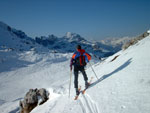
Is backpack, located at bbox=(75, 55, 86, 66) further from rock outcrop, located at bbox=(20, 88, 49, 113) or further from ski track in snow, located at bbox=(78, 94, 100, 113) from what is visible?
rock outcrop, located at bbox=(20, 88, 49, 113)

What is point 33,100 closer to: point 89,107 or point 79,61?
point 79,61

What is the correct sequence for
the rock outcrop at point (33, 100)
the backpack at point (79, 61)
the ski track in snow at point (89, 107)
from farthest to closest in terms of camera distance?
the rock outcrop at point (33, 100) → the backpack at point (79, 61) → the ski track in snow at point (89, 107)

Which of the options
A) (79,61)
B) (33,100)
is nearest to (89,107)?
(79,61)

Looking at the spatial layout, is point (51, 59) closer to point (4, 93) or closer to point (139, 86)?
point (4, 93)

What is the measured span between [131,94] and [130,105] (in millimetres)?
655

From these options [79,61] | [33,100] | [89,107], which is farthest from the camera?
[33,100]

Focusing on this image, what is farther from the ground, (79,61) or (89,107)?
(79,61)

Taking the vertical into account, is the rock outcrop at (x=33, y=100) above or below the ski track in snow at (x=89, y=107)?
above

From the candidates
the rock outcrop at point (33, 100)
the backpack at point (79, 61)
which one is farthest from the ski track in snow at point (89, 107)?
the rock outcrop at point (33, 100)

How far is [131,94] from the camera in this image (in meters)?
3.88

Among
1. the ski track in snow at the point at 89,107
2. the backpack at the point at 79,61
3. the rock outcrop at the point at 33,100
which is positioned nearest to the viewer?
the ski track in snow at the point at 89,107

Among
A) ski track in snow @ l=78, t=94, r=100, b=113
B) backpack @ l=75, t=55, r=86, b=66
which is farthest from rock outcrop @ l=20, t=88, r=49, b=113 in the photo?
ski track in snow @ l=78, t=94, r=100, b=113

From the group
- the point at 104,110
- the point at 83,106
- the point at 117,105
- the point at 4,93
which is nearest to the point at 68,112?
the point at 83,106

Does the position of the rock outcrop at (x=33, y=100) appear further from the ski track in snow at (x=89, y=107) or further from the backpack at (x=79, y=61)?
the ski track in snow at (x=89, y=107)
